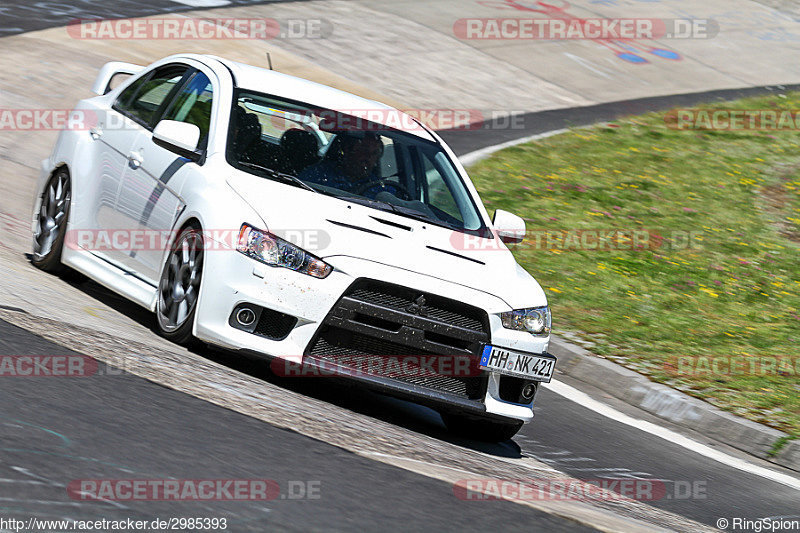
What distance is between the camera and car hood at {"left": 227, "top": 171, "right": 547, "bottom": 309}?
6289 mm

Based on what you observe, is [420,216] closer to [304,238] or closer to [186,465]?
[304,238]

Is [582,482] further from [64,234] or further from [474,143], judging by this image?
[474,143]

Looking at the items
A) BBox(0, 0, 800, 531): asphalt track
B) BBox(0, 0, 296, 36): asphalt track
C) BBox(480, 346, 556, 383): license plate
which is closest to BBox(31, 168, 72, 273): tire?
BBox(0, 0, 800, 531): asphalt track

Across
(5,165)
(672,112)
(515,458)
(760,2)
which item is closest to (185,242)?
(515,458)

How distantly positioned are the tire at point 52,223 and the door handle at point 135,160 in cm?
74

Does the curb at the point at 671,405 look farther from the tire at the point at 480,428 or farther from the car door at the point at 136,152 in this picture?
the car door at the point at 136,152

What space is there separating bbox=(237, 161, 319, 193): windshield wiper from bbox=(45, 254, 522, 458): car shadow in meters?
1.05

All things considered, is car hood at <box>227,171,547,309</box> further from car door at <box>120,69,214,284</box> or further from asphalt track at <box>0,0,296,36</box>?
asphalt track at <box>0,0,296,36</box>

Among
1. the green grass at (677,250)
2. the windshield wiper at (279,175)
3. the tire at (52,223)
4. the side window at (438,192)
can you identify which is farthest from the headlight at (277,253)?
the green grass at (677,250)

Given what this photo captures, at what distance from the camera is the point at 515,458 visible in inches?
261

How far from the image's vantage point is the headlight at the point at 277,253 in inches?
243

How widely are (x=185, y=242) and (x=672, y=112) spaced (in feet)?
52.5

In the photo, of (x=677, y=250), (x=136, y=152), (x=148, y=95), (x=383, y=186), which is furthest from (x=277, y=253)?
(x=677, y=250)

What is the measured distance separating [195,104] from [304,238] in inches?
68.3
